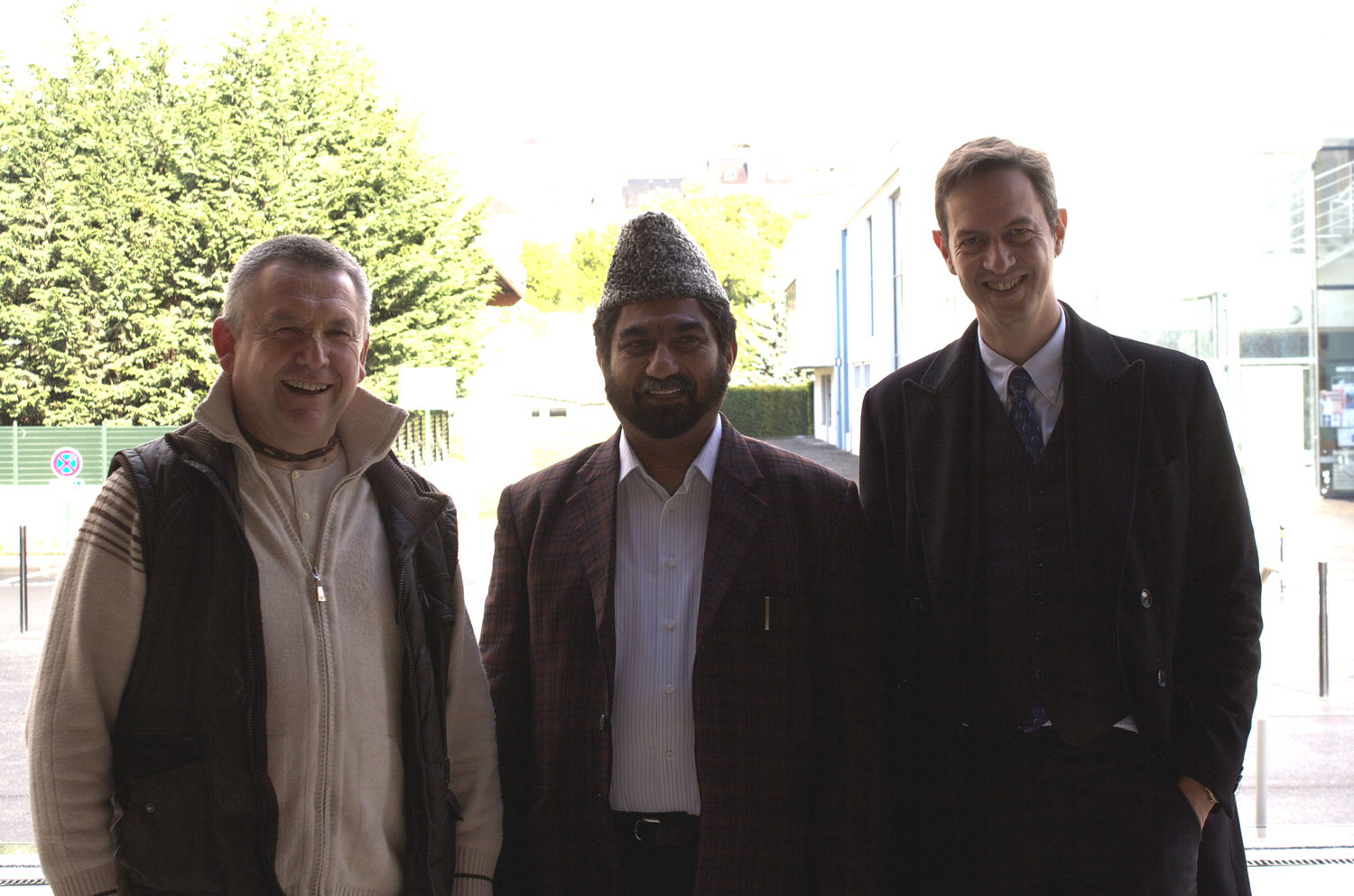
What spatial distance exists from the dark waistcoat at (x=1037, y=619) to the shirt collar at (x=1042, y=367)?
4.3 inches

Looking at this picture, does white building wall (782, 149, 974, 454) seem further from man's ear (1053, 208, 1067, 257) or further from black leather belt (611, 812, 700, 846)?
black leather belt (611, 812, 700, 846)

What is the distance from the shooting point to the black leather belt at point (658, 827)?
1.99m

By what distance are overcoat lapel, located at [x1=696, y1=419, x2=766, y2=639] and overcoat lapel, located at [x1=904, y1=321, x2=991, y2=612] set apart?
35cm

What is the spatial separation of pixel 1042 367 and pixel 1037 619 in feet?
1.75

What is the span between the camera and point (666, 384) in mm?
2111

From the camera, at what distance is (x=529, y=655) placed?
2.16 metres

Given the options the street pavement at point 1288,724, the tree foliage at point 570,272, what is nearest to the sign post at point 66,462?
the street pavement at point 1288,724

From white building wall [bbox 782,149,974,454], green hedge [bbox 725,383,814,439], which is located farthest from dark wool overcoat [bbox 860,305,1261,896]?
green hedge [bbox 725,383,814,439]

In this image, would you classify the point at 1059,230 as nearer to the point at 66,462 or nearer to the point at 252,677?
the point at 252,677

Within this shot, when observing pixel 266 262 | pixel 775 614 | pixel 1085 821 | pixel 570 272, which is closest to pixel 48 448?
pixel 266 262

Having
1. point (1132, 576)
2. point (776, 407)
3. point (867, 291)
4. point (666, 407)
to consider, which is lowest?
point (1132, 576)

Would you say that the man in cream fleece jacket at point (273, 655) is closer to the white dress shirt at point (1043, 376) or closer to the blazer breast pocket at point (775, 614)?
the blazer breast pocket at point (775, 614)

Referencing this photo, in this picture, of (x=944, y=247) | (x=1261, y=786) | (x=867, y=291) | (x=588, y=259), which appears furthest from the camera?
(x=588, y=259)

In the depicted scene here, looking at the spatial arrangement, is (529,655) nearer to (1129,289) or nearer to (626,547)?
(626,547)
